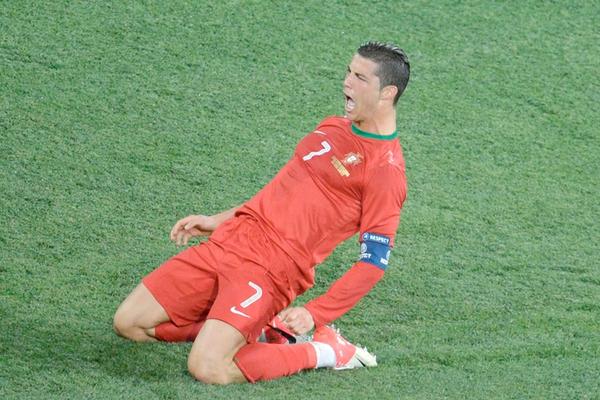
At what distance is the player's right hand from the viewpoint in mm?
4926

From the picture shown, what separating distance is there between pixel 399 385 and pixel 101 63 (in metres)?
3.14

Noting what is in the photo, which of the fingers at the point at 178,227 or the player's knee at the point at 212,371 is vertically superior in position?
the fingers at the point at 178,227

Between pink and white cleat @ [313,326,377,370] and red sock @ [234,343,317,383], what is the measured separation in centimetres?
10

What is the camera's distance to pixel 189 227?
4.93 meters

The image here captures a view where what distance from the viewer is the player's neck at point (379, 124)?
4.69 metres

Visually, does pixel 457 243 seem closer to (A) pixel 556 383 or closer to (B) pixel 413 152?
(B) pixel 413 152

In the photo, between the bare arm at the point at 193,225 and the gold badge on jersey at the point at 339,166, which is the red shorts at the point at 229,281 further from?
the gold badge on jersey at the point at 339,166

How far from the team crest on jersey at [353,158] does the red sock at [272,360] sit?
2.36 feet

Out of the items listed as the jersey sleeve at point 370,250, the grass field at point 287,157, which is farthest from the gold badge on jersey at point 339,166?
the grass field at point 287,157

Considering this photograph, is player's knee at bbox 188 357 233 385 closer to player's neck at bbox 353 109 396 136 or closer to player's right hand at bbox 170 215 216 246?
player's right hand at bbox 170 215 216 246

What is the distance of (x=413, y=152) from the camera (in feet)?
21.6

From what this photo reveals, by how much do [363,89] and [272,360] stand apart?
1.07 metres

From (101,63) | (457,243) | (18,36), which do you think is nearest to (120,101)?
(101,63)

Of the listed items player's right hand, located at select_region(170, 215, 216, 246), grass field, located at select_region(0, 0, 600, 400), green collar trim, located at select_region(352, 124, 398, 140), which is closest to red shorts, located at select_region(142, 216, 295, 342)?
player's right hand, located at select_region(170, 215, 216, 246)
